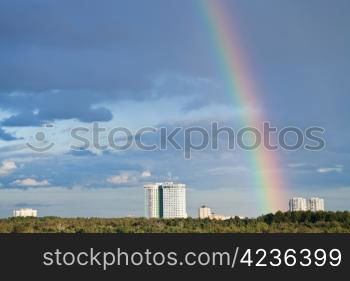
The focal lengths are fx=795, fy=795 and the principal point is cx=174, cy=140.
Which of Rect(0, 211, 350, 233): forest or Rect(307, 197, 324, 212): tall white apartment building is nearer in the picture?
Rect(0, 211, 350, 233): forest

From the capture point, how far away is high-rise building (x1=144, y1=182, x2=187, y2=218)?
6275cm

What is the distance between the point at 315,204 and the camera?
179 ft

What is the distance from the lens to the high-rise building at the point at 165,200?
6275 cm

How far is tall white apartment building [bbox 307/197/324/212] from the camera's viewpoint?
173 ft

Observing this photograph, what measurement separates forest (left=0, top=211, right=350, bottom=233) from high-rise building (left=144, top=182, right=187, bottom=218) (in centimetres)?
1019

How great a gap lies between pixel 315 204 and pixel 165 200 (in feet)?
58.7

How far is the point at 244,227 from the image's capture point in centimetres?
4406

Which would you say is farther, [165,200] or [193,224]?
[165,200]

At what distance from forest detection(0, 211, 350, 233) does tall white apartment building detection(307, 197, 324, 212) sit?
232 cm

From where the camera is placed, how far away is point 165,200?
69.1 metres

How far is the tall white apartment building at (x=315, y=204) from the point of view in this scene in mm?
52872

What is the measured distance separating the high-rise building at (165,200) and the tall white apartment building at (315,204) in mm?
9218

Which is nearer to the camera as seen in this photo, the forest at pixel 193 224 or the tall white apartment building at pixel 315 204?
the forest at pixel 193 224

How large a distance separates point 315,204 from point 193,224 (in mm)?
11137
